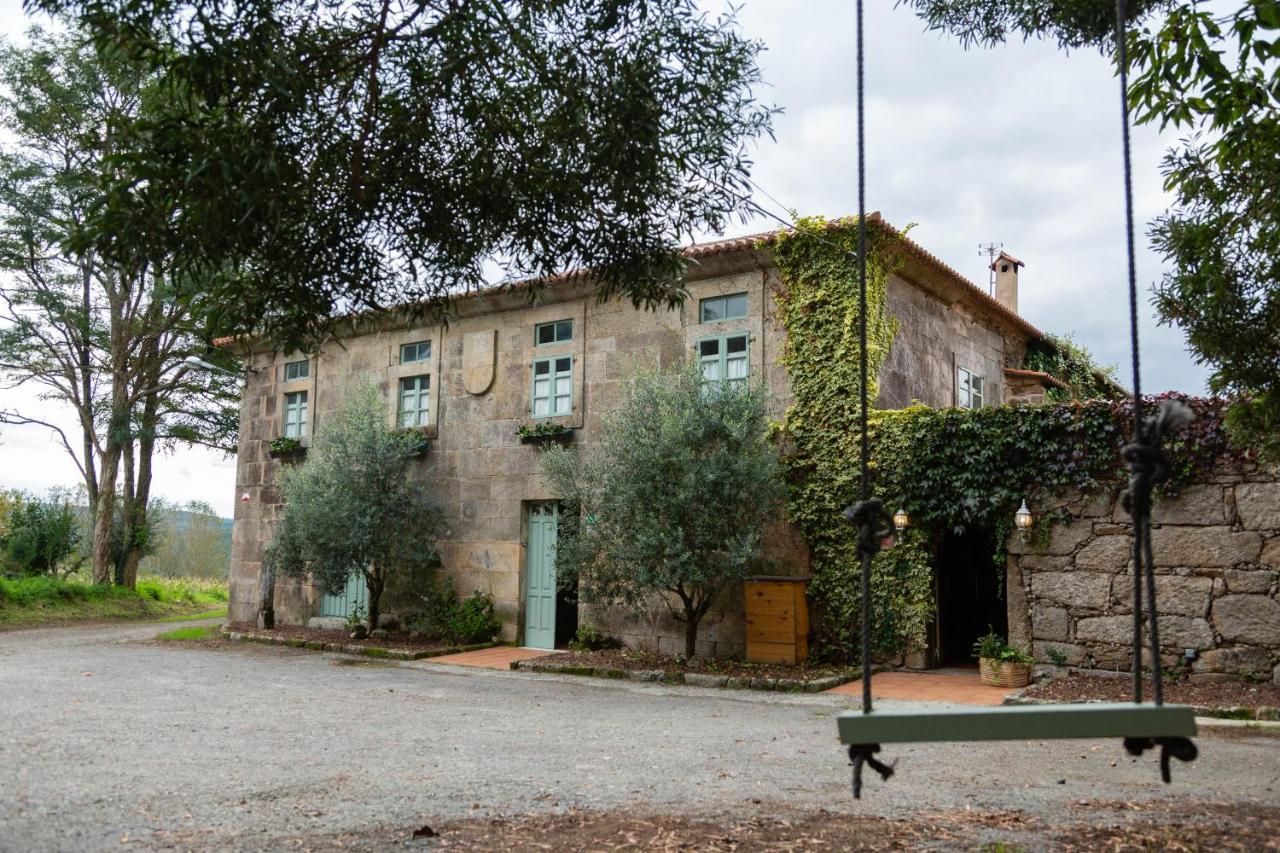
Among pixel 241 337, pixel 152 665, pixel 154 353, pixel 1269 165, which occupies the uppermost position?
pixel 154 353

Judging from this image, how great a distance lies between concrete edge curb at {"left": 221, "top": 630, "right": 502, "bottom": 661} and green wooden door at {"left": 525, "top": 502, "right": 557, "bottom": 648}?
63 cm

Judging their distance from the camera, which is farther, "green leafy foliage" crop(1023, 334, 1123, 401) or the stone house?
"green leafy foliage" crop(1023, 334, 1123, 401)

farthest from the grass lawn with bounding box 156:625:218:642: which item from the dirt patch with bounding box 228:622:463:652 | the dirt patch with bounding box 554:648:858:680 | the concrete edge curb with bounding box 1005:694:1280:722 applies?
the concrete edge curb with bounding box 1005:694:1280:722

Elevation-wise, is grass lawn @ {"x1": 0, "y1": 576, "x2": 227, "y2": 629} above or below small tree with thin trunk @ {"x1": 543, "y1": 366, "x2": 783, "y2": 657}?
below

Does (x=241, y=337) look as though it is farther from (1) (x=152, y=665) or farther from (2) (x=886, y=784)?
(1) (x=152, y=665)

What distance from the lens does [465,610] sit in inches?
564

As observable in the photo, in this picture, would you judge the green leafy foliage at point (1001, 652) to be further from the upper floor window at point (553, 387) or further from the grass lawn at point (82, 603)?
the grass lawn at point (82, 603)

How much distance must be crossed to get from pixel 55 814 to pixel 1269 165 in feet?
22.6

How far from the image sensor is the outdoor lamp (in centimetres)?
1044

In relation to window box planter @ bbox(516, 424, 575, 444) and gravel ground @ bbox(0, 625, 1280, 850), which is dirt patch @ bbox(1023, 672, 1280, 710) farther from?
window box planter @ bbox(516, 424, 575, 444)

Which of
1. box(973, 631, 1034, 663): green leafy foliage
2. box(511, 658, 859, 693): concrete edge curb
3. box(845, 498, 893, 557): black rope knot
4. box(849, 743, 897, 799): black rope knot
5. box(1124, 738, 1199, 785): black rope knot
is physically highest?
box(845, 498, 893, 557): black rope knot

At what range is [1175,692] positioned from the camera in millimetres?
9203

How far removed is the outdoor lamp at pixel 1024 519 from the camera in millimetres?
10438

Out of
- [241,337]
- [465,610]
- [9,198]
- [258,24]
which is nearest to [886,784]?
[241,337]
